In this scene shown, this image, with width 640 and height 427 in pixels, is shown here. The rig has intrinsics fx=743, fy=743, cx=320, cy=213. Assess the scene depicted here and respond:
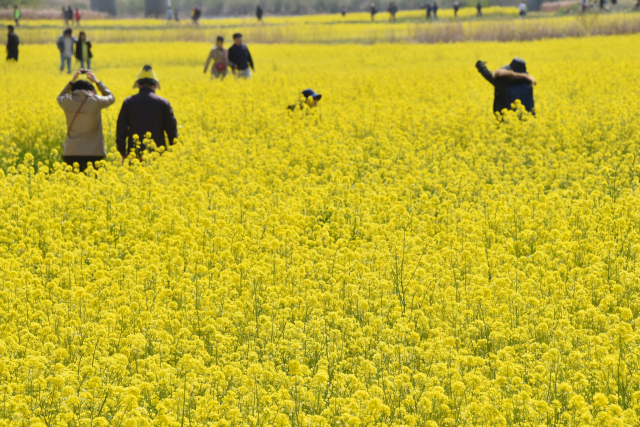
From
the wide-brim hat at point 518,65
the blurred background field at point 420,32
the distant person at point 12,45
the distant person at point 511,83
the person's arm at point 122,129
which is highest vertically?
the blurred background field at point 420,32

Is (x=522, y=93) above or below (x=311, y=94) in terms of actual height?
above

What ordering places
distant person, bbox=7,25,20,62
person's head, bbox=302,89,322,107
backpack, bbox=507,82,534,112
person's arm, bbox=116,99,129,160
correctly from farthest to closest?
1. distant person, bbox=7,25,20,62
2. person's head, bbox=302,89,322,107
3. backpack, bbox=507,82,534,112
4. person's arm, bbox=116,99,129,160

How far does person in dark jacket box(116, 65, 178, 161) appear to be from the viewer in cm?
1048

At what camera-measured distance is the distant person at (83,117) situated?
1007 cm

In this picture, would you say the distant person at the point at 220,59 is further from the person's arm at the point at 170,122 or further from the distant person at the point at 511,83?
the person's arm at the point at 170,122

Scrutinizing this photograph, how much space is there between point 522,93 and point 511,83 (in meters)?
0.25

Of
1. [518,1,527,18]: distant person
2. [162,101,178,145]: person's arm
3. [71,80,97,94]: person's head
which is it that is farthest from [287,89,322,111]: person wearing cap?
[518,1,527,18]: distant person

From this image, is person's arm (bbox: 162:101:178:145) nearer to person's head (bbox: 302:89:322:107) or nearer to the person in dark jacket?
the person in dark jacket

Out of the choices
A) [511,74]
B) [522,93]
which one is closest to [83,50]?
[522,93]

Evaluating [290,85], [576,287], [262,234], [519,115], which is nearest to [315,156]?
[262,234]

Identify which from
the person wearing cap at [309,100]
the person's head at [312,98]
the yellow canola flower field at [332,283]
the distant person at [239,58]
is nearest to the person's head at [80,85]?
the yellow canola flower field at [332,283]

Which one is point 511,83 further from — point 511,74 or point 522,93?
point 511,74

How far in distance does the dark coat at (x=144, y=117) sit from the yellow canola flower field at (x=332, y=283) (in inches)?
18.3

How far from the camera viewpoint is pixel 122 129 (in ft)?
Answer: 34.4
